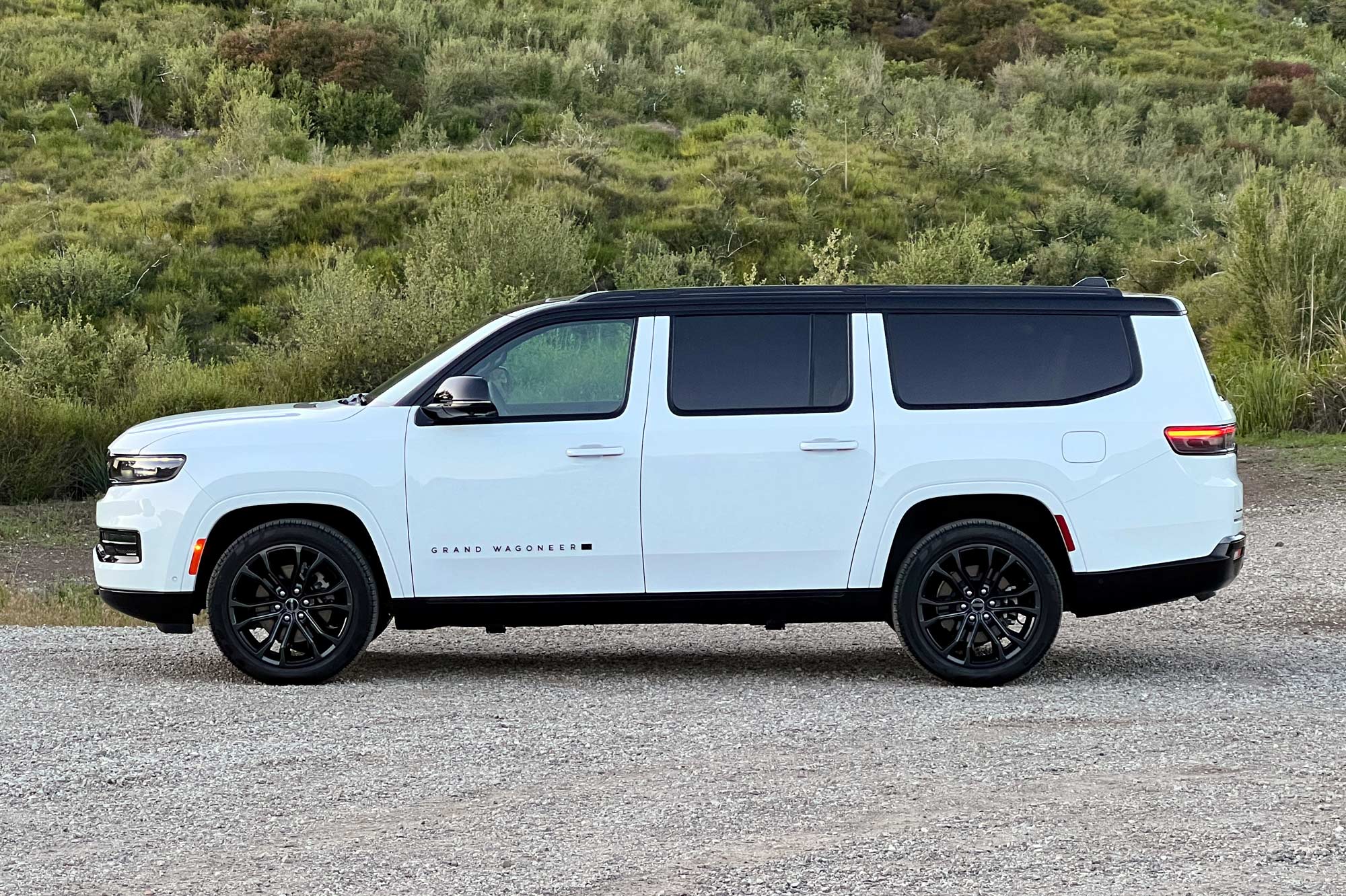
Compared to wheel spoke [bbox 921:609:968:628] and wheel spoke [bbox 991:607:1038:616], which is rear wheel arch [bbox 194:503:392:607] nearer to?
wheel spoke [bbox 921:609:968:628]

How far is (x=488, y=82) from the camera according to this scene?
4400cm

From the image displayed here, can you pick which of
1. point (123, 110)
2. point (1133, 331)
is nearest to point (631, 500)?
point (1133, 331)

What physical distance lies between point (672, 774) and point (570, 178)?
1187 inches

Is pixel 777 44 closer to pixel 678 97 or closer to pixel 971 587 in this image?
pixel 678 97

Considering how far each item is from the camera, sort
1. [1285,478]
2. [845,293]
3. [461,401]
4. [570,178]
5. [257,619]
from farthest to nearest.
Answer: [570,178]
[1285,478]
[845,293]
[257,619]
[461,401]

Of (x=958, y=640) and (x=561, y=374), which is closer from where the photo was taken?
(x=958, y=640)

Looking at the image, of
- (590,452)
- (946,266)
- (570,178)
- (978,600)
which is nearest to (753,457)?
(590,452)

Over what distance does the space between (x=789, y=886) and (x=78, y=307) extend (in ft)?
78.9

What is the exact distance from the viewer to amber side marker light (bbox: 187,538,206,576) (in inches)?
312

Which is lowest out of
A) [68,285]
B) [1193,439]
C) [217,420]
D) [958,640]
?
[958,640]

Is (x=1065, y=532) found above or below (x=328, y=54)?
below

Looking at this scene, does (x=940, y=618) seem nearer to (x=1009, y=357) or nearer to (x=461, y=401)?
(x=1009, y=357)

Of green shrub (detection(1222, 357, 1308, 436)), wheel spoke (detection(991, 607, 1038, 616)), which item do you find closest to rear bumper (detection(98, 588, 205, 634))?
wheel spoke (detection(991, 607, 1038, 616))

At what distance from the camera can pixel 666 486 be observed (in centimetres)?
789
